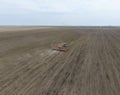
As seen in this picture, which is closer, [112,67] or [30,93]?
[30,93]

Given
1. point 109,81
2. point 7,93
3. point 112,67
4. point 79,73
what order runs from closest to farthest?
point 7,93 < point 109,81 < point 79,73 < point 112,67

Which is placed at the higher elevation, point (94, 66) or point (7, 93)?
point (7, 93)

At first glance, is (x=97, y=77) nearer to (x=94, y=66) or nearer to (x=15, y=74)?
(x=94, y=66)

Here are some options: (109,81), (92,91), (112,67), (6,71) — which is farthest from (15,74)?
(112,67)

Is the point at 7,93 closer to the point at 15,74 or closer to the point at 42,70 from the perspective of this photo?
the point at 15,74

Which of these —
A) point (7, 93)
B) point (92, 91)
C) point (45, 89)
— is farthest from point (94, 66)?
point (7, 93)

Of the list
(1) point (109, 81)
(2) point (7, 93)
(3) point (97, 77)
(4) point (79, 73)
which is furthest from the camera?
(4) point (79, 73)

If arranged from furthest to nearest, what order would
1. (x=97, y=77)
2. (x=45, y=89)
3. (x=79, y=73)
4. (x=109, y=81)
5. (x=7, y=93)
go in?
(x=79, y=73)
(x=97, y=77)
(x=109, y=81)
(x=45, y=89)
(x=7, y=93)

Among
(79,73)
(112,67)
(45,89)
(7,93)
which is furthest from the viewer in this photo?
(112,67)

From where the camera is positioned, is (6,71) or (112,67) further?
(112,67)
